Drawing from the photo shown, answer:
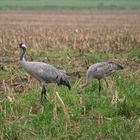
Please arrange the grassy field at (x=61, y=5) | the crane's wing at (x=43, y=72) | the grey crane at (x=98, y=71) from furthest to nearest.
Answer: the grassy field at (x=61, y=5) → the grey crane at (x=98, y=71) → the crane's wing at (x=43, y=72)

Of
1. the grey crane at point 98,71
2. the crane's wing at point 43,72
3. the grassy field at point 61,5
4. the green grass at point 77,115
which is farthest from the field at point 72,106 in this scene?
the grassy field at point 61,5

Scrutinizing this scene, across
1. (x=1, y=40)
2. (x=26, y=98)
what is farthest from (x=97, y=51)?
(x=26, y=98)

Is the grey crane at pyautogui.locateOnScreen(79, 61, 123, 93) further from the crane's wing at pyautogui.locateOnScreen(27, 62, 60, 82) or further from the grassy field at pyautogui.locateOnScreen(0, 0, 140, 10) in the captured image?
the grassy field at pyautogui.locateOnScreen(0, 0, 140, 10)

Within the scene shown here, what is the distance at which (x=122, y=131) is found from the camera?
7.94 m

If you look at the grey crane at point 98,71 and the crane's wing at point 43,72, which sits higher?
the crane's wing at point 43,72

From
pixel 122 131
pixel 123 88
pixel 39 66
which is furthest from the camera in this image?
pixel 123 88

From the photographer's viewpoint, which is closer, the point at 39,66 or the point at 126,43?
the point at 39,66

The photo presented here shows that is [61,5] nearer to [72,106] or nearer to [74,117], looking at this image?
[72,106]

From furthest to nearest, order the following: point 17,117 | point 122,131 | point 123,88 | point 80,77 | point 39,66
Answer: point 80,77
point 123,88
point 39,66
point 17,117
point 122,131

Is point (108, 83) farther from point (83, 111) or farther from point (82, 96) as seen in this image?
point (83, 111)

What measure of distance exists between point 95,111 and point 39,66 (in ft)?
4.95

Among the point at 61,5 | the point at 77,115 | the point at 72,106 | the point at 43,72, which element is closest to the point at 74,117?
the point at 77,115

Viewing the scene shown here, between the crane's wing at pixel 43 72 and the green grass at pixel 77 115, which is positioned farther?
the crane's wing at pixel 43 72

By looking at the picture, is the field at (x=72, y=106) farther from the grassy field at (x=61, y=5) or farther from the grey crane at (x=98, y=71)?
the grassy field at (x=61, y=5)
